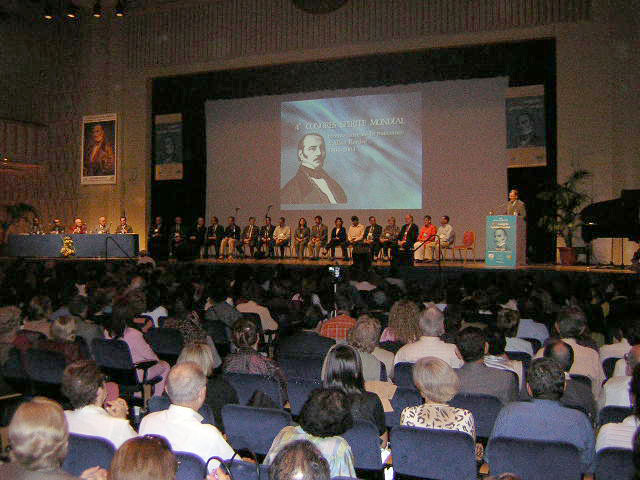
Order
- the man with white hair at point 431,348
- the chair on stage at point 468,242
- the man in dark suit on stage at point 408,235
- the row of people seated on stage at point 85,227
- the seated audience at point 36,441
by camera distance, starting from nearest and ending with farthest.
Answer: the seated audience at point 36,441, the man with white hair at point 431,348, the man in dark suit on stage at point 408,235, the chair on stage at point 468,242, the row of people seated on stage at point 85,227

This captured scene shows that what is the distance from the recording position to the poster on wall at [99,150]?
16.0 meters

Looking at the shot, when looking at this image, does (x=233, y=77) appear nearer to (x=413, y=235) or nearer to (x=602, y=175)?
(x=413, y=235)

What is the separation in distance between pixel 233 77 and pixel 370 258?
6257 mm

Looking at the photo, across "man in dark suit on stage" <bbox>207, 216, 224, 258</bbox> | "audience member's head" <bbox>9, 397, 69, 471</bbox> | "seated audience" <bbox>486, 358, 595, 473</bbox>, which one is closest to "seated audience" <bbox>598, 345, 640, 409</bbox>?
"seated audience" <bbox>486, 358, 595, 473</bbox>

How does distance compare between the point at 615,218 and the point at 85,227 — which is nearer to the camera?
the point at 615,218

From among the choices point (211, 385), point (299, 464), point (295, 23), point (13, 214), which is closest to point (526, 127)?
point (295, 23)

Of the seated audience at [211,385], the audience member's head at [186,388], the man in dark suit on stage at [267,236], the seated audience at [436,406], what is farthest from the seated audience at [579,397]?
the man in dark suit on stage at [267,236]

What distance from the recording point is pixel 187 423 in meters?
2.43

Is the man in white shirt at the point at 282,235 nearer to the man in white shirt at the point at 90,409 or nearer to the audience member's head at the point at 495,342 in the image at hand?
→ the audience member's head at the point at 495,342

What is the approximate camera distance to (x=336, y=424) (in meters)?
2.17

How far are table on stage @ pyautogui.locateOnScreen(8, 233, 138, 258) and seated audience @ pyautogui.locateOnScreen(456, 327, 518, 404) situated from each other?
36.5 feet

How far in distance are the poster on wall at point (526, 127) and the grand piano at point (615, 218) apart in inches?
103

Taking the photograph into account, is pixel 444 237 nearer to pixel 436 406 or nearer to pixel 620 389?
pixel 620 389

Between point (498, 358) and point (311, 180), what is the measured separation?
1121 centimetres
